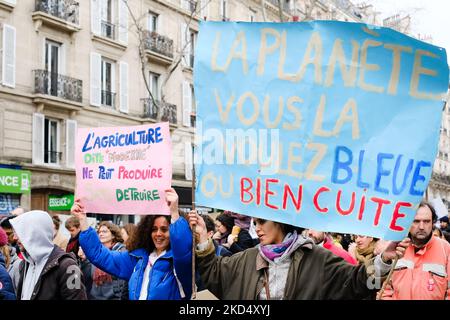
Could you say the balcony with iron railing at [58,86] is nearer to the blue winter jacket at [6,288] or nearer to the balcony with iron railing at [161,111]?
the balcony with iron railing at [161,111]

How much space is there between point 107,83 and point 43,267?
1890 cm

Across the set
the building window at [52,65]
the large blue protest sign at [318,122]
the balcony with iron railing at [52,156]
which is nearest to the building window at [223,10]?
the building window at [52,65]

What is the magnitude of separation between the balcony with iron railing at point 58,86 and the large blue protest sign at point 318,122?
663 inches

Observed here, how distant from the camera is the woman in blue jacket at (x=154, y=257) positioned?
367cm

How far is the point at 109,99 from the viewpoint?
72.7ft

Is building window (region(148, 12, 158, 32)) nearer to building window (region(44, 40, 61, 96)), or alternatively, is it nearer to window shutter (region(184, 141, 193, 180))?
window shutter (region(184, 141, 193, 180))

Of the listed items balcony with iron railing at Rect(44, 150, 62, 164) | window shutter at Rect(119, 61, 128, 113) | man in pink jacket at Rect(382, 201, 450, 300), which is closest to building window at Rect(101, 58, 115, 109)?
window shutter at Rect(119, 61, 128, 113)

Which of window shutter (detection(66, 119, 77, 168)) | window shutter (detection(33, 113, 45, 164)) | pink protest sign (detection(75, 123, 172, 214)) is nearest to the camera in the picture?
pink protest sign (detection(75, 123, 172, 214))

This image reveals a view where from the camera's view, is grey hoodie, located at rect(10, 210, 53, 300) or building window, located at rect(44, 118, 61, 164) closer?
grey hoodie, located at rect(10, 210, 53, 300)

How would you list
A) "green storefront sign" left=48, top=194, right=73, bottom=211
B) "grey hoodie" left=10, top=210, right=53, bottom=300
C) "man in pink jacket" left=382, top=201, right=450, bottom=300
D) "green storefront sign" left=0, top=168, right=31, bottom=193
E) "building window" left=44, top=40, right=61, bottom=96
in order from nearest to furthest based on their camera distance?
"grey hoodie" left=10, top=210, right=53, bottom=300 → "man in pink jacket" left=382, top=201, right=450, bottom=300 → "green storefront sign" left=0, top=168, right=31, bottom=193 → "building window" left=44, top=40, right=61, bottom=96 → "green storefront sign" left=48, top=194, right=73, bottom=211

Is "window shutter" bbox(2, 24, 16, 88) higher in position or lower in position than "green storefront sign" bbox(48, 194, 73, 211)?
higher

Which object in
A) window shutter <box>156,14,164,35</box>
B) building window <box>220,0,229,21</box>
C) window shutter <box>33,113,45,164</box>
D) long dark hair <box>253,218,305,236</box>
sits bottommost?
long dark hair <box>253,218,305,236</box>

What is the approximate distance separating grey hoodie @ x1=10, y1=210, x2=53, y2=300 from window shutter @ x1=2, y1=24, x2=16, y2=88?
1513 cm

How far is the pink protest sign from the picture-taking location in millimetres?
4496
